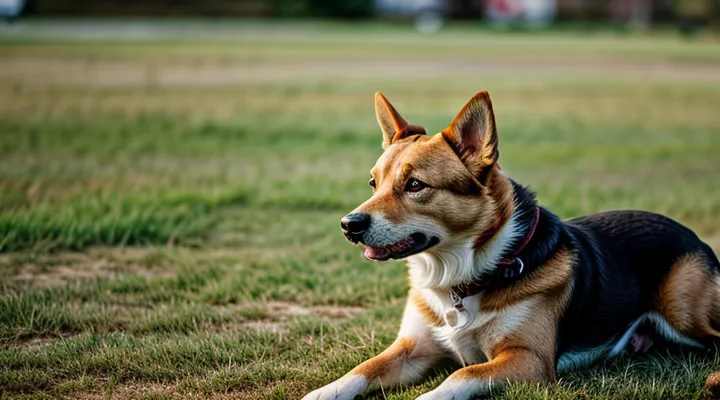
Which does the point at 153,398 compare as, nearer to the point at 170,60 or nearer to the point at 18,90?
the point at 18,90

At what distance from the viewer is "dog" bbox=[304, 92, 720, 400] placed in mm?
4516

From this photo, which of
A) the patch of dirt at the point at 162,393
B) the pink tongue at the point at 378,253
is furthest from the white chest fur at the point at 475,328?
the patch of dirt at the point at 162,393

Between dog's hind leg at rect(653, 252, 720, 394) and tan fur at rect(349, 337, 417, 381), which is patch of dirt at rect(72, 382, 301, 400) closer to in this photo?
tan fur at rect(349, 337, 417, 381)

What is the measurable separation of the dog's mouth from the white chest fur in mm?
354

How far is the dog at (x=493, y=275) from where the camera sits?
4.52m

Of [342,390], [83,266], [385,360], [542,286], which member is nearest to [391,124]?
[542,286]

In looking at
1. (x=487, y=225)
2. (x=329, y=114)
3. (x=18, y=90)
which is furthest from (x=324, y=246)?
(x=18, y=90)

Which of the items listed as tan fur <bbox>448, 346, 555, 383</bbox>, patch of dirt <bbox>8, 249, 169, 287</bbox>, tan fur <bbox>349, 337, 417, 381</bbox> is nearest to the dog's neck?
tan fur <bbox>349, 337, 417, 381</bbox>

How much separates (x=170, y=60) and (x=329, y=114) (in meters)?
9.77

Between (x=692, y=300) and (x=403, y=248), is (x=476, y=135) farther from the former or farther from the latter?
(x=692, y=300)

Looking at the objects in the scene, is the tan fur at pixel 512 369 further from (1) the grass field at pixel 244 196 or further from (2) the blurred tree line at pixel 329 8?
(2) the blurred tree line at pixel 329 8

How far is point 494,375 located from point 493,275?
59 centimetres

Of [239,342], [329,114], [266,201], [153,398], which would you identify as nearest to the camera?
[153,398]

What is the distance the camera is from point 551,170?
11992 millimetres
